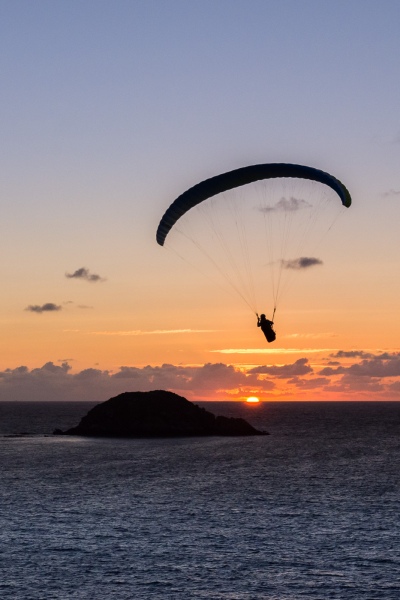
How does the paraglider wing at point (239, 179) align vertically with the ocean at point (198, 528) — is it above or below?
above

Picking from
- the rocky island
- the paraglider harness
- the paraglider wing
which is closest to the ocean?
the paraglider harness

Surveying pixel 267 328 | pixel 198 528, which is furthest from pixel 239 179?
pixel 198 528

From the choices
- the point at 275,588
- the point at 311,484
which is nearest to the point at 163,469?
the point at 311,484

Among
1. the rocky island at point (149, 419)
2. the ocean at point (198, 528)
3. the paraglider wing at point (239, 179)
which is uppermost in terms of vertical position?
the paraglider wing at point (239, 179)

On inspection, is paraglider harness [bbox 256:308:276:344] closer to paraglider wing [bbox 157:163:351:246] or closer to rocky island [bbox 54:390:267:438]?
paraglider wing [bbox 157:163:351:246]

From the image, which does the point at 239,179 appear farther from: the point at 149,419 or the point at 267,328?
the point at 149,419

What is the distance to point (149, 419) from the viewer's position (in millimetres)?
151250

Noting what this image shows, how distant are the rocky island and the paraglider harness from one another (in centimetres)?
11247

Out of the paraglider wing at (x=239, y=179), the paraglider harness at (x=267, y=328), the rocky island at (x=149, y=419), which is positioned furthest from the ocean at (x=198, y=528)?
the rocky island at (x=149, y=419)

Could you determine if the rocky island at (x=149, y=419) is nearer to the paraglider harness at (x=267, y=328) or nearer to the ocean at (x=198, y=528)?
the ocean at (x=198, y=528)

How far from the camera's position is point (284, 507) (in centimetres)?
6612

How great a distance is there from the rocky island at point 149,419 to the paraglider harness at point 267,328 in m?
112

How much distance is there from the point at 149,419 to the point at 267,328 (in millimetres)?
114221

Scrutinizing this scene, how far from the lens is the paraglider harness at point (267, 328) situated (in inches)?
1560
